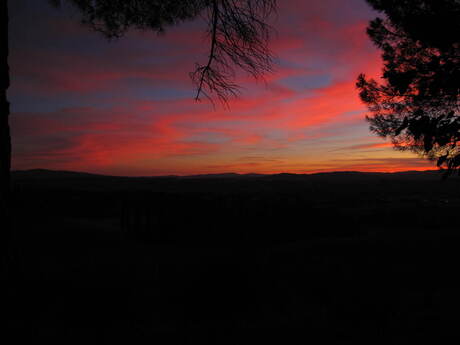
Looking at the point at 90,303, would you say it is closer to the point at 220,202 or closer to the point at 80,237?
the point at 80,237

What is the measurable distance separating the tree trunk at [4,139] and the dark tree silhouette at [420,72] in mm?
4807

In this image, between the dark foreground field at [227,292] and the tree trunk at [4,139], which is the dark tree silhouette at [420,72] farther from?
the tree trunk at [4,139]

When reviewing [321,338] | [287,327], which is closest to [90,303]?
[287,327]

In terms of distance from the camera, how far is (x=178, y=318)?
3.60m

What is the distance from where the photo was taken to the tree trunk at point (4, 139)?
341 centimetres

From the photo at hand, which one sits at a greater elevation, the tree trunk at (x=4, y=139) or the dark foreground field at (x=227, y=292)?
the tree trunk at (x=4, y=139)

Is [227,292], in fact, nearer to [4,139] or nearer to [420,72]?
[4,139]

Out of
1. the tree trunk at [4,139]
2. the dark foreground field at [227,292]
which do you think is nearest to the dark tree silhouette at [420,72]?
the dark foreground field at [227,292]

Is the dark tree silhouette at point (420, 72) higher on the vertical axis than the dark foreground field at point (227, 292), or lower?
higher

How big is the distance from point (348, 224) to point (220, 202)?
17.1ft

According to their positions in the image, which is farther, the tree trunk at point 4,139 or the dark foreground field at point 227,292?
the tree trunk at point 4,139

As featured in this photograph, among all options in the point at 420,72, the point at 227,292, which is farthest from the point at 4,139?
the point at 420,72

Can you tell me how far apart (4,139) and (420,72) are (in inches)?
266

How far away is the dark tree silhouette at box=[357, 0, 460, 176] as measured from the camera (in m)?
4.16
